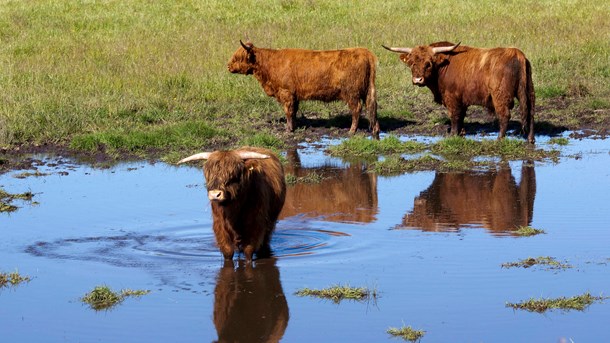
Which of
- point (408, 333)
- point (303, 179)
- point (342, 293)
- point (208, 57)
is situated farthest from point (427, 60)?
point (408, 333)

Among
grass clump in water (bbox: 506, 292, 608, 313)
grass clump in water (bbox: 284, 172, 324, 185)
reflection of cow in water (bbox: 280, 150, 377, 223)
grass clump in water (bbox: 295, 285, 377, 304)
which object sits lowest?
reflection of cow in water (bbox: 280, 150, 377, 223)

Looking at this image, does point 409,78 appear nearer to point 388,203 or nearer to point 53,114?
point 53,114

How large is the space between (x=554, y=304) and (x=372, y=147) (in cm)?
608

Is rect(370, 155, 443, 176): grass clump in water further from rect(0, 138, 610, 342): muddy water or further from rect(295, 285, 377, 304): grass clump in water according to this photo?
rect(295, 285, 377, 304): grass clump in water

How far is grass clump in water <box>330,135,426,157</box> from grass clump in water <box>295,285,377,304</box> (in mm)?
5504

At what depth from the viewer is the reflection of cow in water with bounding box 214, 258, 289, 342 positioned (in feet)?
19.2

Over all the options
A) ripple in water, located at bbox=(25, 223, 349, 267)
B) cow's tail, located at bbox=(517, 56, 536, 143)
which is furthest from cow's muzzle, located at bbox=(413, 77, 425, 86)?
ripple in water, located at bbox=(25, 223, 349, 267)

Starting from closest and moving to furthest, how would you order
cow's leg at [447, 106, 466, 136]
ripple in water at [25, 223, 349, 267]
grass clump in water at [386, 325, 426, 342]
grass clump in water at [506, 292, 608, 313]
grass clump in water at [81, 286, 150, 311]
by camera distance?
grass clump in water at [386, 325, 426, 342] < grass clump in water at [506, 292, 608, 313] < grass clump in water at [81, 286, 150, 311] < ripple in water at [25, 223, 349, 267] < cow's leg at [447, 106, 466, 136]

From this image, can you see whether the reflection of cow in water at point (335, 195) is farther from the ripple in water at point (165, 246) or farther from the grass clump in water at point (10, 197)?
the grass clump in water at point (10, 197)

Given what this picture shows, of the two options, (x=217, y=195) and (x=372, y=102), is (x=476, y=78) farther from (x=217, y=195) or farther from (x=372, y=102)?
(x=217, y=195)

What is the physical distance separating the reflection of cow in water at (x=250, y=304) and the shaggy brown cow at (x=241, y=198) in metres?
0.17

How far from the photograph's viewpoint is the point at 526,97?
12469 millimetres

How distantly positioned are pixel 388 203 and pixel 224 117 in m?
4.97

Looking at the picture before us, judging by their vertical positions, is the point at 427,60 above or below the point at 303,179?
above
